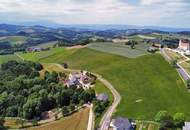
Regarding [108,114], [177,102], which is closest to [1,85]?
[108,114]

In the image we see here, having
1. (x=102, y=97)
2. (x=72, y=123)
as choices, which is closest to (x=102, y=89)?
(x=102, y=97)

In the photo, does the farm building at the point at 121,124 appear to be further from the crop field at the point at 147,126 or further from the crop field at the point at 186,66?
the crop field at the point at 186,66

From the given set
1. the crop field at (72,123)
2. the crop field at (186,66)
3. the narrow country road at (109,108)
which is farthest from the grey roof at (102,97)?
the crop field at (186,66)

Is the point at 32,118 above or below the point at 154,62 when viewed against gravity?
below

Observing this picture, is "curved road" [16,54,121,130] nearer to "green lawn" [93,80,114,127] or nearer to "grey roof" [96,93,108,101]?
"green lawn" [93,80,114,127]

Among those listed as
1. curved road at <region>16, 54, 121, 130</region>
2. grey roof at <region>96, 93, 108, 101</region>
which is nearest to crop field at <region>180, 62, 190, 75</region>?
curved road at <region>16, 54, 121, 130</region>

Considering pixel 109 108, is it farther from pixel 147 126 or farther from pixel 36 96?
pixel 36 96

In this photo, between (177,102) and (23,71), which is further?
(23,71)

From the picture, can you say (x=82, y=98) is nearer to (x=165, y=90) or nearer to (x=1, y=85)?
(x=165, y=90)
